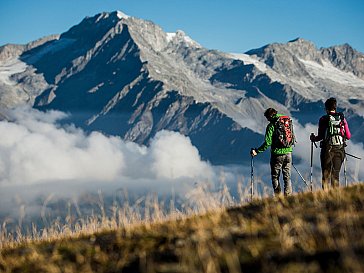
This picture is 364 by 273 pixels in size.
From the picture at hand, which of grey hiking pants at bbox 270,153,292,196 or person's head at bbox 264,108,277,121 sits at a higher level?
person's head at bbox 264,108,277,121

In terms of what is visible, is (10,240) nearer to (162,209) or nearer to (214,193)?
(162,209)

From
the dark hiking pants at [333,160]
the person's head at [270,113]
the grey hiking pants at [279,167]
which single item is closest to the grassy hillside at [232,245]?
the dark hiking pants at [333,160]

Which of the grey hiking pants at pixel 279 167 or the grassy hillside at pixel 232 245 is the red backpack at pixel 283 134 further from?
the grassy hillside at pixel 232 245

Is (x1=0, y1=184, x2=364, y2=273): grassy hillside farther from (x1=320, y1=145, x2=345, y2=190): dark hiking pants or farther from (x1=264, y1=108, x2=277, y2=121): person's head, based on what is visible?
(x1=264, y1=108, x2=277, y2=121): person's head

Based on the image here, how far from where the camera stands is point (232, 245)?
7.11 meters

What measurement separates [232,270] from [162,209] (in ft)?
16.6

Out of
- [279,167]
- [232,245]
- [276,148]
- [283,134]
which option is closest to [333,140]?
[283,134]

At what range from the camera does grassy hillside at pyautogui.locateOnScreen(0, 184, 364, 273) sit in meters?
6.28

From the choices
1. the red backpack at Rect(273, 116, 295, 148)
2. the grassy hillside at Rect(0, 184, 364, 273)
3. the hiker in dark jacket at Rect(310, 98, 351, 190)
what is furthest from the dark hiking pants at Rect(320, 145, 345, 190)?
the grassy hillside at Rect(0, 184, 364, 273)

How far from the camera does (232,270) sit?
620 centimetres

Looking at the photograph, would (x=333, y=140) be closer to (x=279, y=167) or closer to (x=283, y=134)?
(x=283, y=134)

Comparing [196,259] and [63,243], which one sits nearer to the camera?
[196,259]

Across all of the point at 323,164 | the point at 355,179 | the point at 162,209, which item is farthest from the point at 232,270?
the point at 323,164

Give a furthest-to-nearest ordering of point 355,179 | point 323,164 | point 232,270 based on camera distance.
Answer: point 323,164 < point 355,179 < point 232,270
